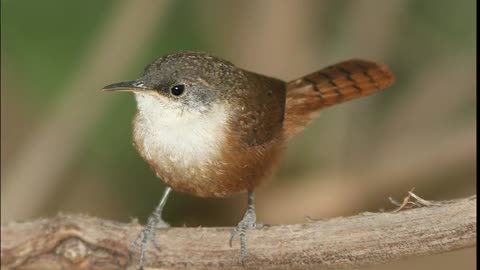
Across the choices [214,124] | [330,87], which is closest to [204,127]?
[214,124]

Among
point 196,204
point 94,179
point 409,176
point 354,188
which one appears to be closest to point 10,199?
point 94,179

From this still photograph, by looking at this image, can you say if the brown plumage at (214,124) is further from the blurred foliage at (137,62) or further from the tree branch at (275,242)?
the blurred foliage at (137,62)

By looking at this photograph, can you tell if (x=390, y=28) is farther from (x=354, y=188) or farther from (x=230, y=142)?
(x=230, y=142)

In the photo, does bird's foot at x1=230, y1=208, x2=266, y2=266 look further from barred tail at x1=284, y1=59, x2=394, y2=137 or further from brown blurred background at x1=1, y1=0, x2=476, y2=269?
brown blurred background at x1=1, y1=0, x2=476, y2=269

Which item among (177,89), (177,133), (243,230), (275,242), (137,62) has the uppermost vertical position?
(137,62)

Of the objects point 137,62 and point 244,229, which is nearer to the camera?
point 244,229

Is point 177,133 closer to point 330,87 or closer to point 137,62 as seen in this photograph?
point 330,87
